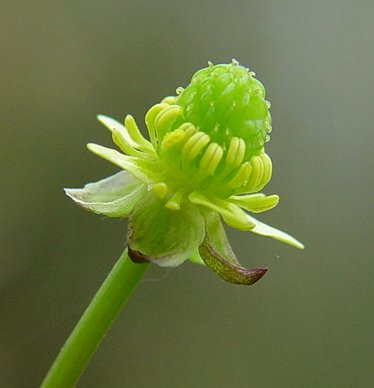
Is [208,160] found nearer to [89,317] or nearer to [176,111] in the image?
[176,111]

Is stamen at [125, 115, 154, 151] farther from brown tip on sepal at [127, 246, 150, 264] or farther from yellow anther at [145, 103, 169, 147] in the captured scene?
brown tip on sepal at [127, 246, 150, 264]

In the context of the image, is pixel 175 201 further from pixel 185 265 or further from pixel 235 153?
pixel 185 265

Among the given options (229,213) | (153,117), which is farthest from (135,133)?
(229,213)

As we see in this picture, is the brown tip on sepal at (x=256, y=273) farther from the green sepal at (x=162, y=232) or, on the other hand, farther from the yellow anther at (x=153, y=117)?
the yellow anther at (x=153, y=117)

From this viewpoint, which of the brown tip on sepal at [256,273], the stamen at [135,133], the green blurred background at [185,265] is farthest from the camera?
the green blurred background at [185,265]

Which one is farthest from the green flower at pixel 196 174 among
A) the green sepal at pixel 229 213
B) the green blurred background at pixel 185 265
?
the green blurred background at pixel 185 265

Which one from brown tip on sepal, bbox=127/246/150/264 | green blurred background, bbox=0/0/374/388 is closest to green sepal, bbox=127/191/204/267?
brown tip on sepal, bbox=127/246/150/264
